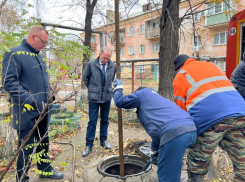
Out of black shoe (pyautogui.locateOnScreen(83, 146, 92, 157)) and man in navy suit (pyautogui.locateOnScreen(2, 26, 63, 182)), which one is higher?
man in navy suit (pyautogui.locateOnScreen(2, 26, 63, 182))

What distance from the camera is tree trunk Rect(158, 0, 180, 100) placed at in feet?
16.1

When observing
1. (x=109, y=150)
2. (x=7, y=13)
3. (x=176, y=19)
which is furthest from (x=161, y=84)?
(x=7, y=13)

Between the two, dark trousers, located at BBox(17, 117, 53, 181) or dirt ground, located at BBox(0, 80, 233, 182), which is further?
dirt ground, located at BBox(0, 80, 233, 182)

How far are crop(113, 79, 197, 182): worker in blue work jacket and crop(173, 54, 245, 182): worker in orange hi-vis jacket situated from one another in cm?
18

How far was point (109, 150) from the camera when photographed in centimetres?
416

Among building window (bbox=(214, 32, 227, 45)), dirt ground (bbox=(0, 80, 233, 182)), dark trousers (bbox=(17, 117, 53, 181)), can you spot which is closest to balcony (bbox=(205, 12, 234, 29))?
building window (bbox=(214, 32, 227, 45))

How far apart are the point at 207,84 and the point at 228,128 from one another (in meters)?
0.46

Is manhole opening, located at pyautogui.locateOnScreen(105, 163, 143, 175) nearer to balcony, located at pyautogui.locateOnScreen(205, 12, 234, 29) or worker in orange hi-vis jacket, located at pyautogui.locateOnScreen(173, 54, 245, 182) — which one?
worker in orange hi-vis jacket, located at pyautogui.locateOnScreen(173, 54, 245, 182)

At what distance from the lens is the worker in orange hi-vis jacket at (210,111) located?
6.38 ft

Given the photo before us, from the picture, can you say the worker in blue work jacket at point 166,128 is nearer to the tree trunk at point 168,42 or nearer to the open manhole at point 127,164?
the open manhole at point 127,164

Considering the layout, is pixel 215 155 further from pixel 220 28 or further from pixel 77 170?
pixel 220 28

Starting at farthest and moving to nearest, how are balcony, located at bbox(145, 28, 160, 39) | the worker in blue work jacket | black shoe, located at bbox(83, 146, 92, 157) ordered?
balcony, located at bbox(145, 28, 160, 39) → black shoe, located at bbox(83, 146, 92, 157) → the worker in blue work jacket

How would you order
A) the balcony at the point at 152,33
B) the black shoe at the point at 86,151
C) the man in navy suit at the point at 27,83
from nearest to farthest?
1. the man in navy suit at the point at 27,83
2. the black shoe at the point at 86,151
3. the balcony at the point at 152,33

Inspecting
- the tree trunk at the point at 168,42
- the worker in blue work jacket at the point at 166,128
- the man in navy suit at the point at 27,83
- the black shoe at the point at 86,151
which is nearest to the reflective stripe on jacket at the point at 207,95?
the worker in blue work jacket at the point at 166,128
